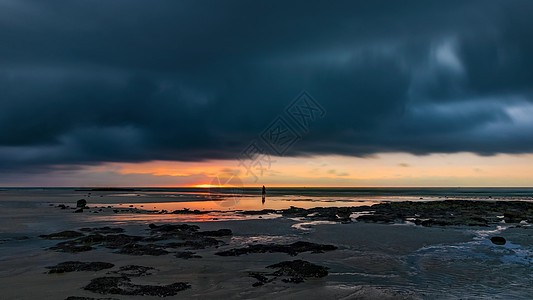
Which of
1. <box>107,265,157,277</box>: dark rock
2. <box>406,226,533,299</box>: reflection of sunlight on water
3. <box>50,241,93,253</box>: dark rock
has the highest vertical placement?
<box>50,241,93,253</box>: dark rock

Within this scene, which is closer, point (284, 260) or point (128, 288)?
point (128, 288)

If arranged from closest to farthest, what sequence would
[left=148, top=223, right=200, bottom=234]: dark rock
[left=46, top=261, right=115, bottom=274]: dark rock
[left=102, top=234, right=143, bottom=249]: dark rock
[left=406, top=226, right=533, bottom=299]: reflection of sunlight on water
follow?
[left=406, top=226, right=533, bottom=299]: reflection of sunlight on water → [left=46, top=261, right=115, bottom=274]: dark rock → [left=102, top=234, right=143, bottom=249]: dark rock → [left=148, top=223, right=200, bottom=234]: dark rock

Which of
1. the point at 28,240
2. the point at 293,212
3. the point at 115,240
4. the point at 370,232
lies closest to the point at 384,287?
the point at 370,232

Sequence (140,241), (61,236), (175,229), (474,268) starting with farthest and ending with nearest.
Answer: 1. (175,229)
2. (61,236)
3. (140,241)
4. (474,268)

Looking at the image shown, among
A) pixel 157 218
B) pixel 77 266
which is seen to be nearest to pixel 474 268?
pixel 77 266

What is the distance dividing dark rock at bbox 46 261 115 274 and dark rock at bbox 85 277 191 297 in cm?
212

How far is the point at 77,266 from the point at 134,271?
269 centimetres

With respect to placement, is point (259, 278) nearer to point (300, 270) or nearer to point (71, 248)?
point (300, 270)

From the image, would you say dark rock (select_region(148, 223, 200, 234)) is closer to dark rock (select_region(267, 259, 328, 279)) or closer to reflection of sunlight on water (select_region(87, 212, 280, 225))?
→ reflection of sunlight on water (select_region(87, 212, 280, 225))

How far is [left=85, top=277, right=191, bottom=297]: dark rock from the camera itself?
11.0m

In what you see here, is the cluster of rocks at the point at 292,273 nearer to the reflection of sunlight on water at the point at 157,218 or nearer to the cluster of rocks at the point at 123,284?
the cluster of rocks at the point at 123,284

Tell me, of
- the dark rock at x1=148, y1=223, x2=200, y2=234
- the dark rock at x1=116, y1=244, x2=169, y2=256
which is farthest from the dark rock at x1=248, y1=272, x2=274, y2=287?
the dark rock at x1=148, y1=223, x2=200, y2=234

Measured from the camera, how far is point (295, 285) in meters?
12.2

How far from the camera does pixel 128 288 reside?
11453mm
